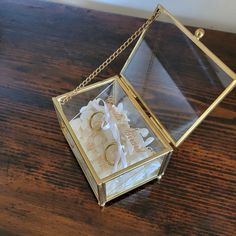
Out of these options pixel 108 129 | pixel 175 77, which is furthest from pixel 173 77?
pixel 108 129

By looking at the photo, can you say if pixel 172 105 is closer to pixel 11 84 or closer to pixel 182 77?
pixel 182 77

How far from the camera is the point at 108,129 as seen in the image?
0.58m

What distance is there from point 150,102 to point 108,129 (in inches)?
3.9

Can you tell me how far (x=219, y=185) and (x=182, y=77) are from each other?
0.21 metres

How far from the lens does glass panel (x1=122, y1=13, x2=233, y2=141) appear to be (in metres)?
0.54

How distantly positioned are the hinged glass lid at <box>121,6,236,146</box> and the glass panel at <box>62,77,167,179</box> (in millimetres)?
31

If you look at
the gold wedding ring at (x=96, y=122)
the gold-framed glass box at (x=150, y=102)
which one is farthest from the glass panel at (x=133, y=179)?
the gold wedding ring at (x=96, y=122)

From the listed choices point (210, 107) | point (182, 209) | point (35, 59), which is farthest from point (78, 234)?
point (35, 59)

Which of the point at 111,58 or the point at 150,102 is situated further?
the point at 111,58

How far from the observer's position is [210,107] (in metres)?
0.53

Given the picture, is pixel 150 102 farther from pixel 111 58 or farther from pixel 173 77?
pixel 111 58

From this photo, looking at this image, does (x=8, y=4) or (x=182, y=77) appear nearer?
(x=182, y=77)

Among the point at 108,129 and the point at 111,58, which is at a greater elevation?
the point at 111,58

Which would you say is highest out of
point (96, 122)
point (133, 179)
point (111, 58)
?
point (111, 58)
